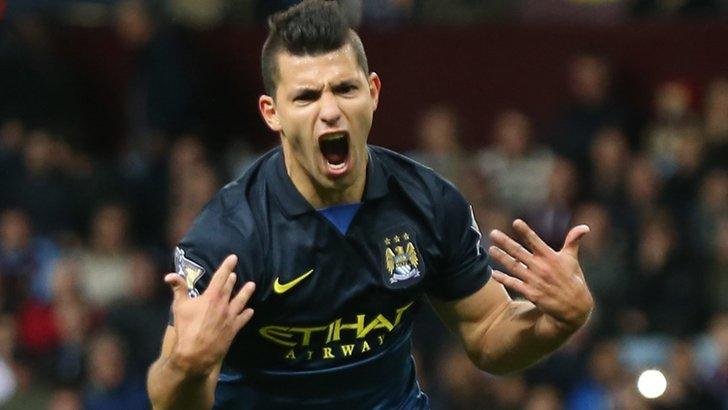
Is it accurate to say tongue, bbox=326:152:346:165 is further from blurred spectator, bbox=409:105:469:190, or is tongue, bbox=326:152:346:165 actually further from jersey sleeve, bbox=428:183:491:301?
blurred spectator, bbox=409:105:469:190

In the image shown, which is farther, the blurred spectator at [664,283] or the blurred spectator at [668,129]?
the blurred spectator at [668,129]

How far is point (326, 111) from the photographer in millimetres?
5438

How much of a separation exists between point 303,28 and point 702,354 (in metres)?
5.82

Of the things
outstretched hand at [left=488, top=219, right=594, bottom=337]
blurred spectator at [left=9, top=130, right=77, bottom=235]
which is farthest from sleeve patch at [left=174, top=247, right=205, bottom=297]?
blurred spectator at [left=9, top=130, right=77, bottom=235]

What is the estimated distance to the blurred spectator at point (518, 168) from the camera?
1179 cm

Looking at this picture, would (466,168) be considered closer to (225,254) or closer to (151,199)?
(151,199)

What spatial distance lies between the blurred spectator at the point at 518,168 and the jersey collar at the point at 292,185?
19.7 ft

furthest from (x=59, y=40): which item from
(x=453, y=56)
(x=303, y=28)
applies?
(x=303, y=28)

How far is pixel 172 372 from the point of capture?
5195 millimetres

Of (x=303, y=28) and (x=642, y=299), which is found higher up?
(x=303, y=28)

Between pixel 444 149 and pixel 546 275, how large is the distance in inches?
248

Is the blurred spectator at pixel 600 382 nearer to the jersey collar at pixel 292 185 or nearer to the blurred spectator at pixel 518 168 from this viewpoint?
the blurred spectator at pixel 518 168

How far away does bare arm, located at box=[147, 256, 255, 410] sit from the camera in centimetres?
514

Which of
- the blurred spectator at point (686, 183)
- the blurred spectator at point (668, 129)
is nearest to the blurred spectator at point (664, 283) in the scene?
the blurred spectator at point (686, 183)
